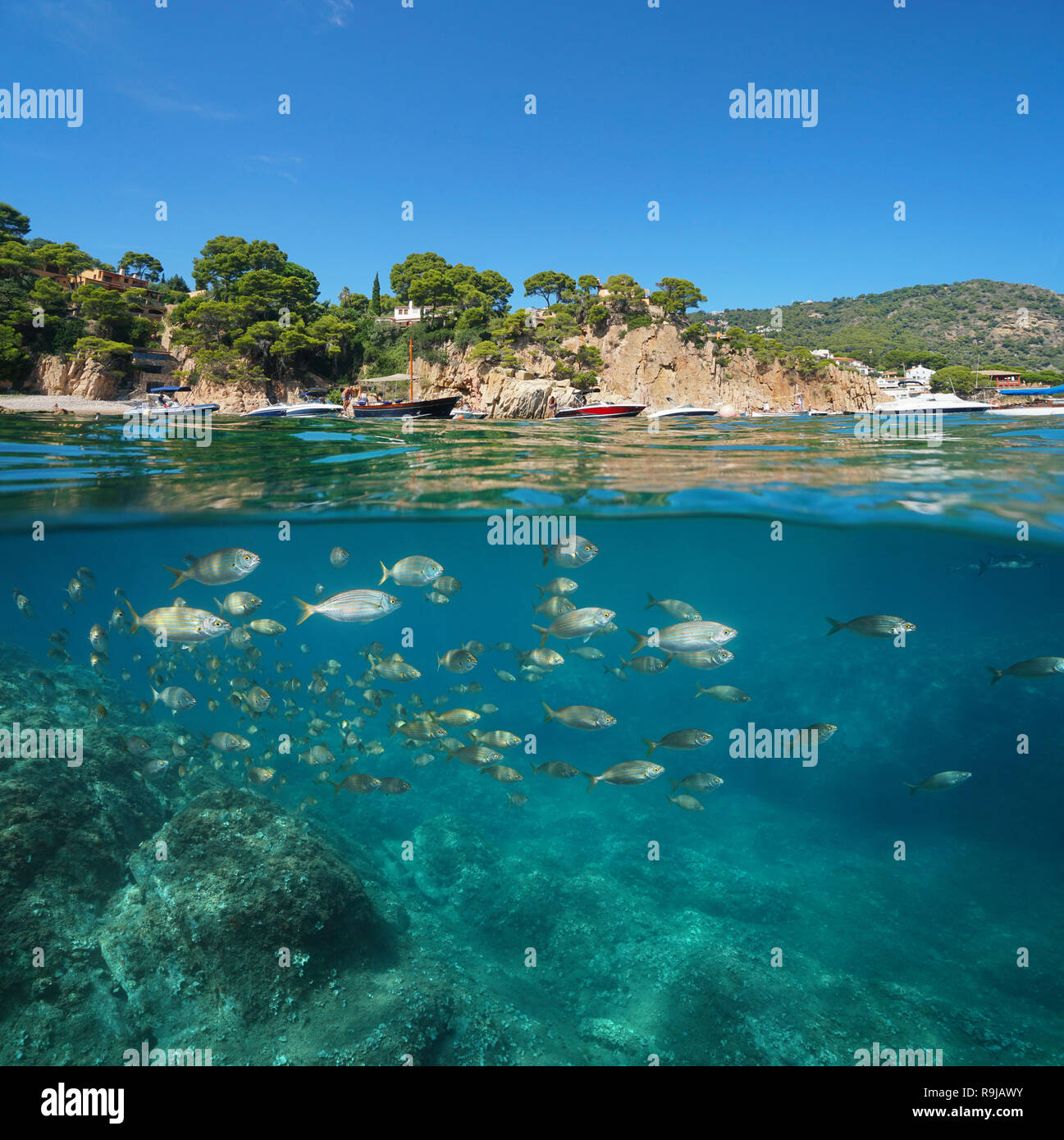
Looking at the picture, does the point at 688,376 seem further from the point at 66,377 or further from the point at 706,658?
the point at 706,658

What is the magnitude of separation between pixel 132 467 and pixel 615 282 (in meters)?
58.2

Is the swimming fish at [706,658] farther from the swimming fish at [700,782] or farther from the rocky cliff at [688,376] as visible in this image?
the rocky cliff at [688,376]

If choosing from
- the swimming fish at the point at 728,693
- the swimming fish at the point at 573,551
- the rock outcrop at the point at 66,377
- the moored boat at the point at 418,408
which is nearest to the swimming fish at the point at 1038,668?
the swimming fish at the point at 728,693

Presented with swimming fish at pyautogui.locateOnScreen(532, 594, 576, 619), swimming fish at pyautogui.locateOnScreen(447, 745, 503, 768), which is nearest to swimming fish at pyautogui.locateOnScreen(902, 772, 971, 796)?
swimming fish at pyautogui.locateOnScreen(532, 594, 576, 619)

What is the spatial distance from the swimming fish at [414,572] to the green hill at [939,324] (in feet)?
289

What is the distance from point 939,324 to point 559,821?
431 feet

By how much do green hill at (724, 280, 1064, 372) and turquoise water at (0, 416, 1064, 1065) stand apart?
78.1m

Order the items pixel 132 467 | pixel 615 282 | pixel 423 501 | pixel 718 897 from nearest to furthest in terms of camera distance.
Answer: pixel 718 897 < pixel 132 467 < pixel 423 501 < pixel 615 282

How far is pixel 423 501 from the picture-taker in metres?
14.2

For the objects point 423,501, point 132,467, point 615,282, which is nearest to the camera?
point 132,467

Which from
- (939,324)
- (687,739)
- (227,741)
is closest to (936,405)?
(687,739)

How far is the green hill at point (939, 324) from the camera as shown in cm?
8994

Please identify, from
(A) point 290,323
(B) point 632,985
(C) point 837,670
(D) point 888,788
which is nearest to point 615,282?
(A) point 290,323
